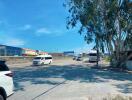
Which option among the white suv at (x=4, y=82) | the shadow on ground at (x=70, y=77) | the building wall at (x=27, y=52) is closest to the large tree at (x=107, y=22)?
the shadow on ground at (x=70, y=77)

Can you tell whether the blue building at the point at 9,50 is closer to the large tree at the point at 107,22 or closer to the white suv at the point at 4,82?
the large tree at the point at 107,22

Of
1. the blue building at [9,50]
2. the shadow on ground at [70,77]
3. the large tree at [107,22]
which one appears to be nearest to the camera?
the shadow on ground at [70,77]

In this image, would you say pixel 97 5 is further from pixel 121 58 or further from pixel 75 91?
pixel 75 91

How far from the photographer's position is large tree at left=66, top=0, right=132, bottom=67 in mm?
48594

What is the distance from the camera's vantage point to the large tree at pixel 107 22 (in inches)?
1913

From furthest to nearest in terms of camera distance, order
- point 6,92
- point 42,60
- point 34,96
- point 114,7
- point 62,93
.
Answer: point 42,60 < point 114,7 < point 62,93 < point 34,96 < point 6,92

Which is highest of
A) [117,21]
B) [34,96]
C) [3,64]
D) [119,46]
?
[117,21]

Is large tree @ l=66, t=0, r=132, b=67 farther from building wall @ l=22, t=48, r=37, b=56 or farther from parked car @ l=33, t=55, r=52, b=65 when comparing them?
building wall @ l=22, t=48, r=37, b=56

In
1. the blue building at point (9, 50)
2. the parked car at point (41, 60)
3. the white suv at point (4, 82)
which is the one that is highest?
the blue building at point (9, 50)

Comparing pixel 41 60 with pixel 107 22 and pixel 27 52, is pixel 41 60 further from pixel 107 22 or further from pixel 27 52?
pixel 27 52

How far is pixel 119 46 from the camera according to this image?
52656 millimetres

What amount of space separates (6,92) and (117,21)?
38.0 m

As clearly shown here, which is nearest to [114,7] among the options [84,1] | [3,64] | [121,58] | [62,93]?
[84,1]

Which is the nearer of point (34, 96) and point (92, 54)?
point (34, 96)
